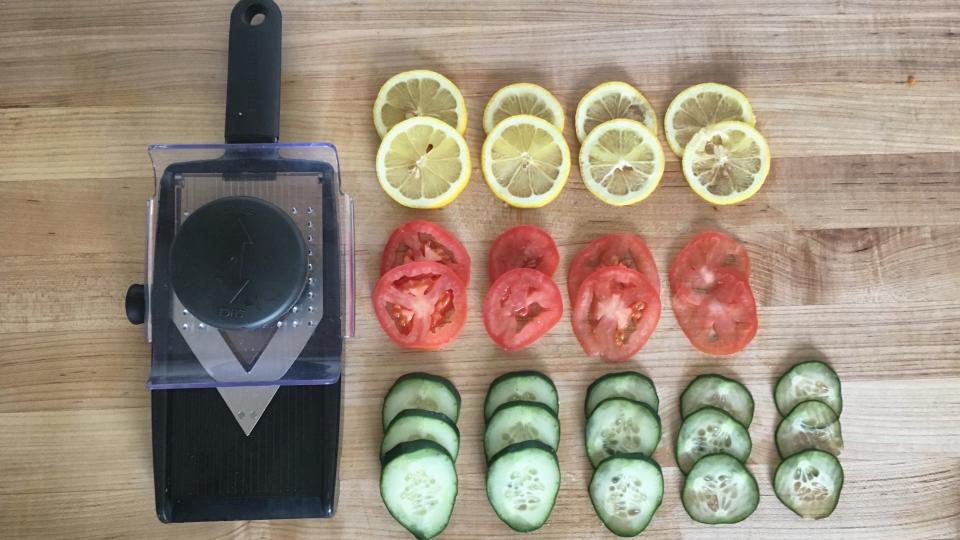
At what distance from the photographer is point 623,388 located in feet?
6.33

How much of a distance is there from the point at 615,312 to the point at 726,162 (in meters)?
0.51

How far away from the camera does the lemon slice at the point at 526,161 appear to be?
1.93 meters

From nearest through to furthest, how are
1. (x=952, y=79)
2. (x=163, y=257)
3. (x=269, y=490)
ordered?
(x=163, y=257) < (x=269, y=490) < (x=952, y=79)

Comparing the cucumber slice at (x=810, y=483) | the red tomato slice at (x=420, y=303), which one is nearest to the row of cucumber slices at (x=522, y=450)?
the red tomato slice at (x=420, y=303)

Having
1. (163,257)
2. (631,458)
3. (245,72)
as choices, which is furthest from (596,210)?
(163,257)

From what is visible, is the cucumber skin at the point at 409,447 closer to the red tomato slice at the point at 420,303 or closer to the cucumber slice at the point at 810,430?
the red tomato slice at the point at 420,303

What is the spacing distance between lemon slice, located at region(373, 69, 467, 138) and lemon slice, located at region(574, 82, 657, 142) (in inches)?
12.9

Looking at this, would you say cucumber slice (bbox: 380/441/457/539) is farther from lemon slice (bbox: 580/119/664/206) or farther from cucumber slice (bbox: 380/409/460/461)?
lemon slice (bbox: 580/119/664/206)

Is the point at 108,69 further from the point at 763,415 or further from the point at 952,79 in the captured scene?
the point at 952,79

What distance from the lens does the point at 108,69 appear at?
2041 mm

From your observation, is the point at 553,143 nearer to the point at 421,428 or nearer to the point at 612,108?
the point at 612,108

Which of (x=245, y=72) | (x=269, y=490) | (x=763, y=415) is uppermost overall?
(x=245, y=72)

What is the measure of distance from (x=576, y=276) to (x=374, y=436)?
683mm

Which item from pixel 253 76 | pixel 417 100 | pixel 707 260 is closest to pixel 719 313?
pixel 707 260
